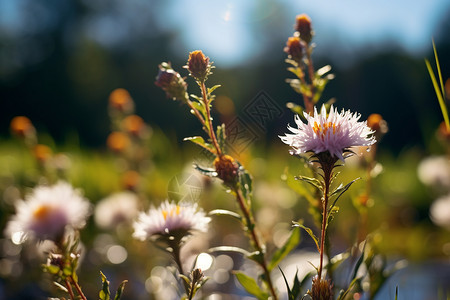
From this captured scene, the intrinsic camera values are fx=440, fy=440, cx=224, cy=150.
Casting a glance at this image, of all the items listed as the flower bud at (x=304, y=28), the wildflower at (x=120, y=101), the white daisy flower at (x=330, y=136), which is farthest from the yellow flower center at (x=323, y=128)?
the wildflower at (x=120, y=101)

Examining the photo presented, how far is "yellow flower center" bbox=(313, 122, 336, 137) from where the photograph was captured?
466 millimetres

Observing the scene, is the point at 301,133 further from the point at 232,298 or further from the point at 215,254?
the point at 215,254

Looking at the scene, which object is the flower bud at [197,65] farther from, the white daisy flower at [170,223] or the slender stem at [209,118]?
the white daisy flower at [170,223]

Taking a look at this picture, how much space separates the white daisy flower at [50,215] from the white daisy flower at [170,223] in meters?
0.11

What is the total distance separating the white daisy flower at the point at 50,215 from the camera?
666mm

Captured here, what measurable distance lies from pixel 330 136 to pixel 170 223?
10.1 inches

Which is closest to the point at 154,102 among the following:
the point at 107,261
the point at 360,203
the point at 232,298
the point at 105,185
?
the point at 105,185

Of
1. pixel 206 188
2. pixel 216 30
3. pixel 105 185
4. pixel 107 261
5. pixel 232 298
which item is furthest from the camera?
pixel 105 185

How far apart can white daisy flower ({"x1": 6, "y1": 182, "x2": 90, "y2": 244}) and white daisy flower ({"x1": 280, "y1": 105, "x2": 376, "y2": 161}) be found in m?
0.37

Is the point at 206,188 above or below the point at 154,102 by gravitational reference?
below

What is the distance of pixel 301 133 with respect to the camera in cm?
47

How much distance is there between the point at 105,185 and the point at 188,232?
1705 millimetres

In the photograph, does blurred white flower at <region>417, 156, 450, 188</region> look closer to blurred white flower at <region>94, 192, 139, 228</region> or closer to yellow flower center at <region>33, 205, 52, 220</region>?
blurred white flower at <region>94, 192, 139, 228</region>

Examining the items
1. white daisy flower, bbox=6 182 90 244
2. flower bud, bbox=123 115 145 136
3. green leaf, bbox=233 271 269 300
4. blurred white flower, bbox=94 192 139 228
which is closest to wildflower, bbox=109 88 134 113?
flower bud, bbox=123 115 145 136
